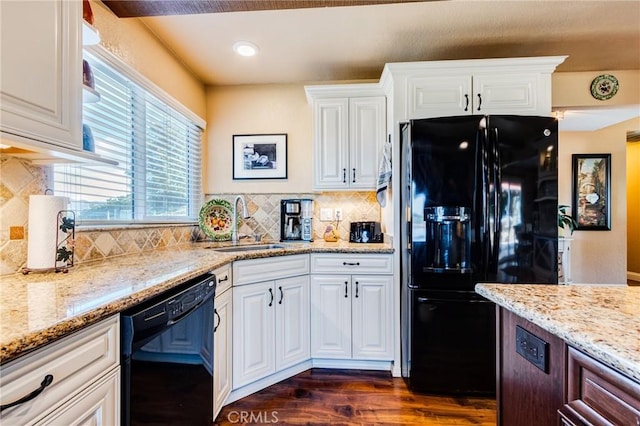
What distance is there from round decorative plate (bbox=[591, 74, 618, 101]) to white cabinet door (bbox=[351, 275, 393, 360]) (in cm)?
249

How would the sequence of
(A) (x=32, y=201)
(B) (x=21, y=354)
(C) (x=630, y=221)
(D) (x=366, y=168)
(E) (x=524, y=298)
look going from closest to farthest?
1. (B) (x=21, y=354)
2. (E) (x=524, y=298)
3. (A) (x=32, y=201)
4. (D) (x=366, y=168)
5. (C) (x=630, y=221)

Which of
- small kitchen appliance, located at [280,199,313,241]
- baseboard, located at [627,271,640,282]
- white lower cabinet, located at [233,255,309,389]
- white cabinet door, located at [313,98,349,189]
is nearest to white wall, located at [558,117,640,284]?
baseboard, located at [627,271,640,282]

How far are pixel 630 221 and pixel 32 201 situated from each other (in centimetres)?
800

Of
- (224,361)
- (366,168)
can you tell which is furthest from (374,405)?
(366,168)

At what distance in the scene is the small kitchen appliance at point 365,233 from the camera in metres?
2.72

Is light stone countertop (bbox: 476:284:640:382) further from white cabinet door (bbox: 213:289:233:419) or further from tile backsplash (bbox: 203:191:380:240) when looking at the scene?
tile backsplash (bbox: 203:191:380:240)

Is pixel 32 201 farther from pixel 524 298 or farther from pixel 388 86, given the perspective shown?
pixel 388 86

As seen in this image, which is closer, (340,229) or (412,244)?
(412,244)

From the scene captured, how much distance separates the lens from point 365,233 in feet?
8.96

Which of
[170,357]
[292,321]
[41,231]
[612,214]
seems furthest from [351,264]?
[612,214]

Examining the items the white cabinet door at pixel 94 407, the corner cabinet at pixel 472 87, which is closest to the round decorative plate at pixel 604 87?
the corner cabinet at pixel 472 87

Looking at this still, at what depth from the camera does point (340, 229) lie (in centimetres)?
292

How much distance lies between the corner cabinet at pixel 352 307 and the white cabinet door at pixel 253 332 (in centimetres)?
38

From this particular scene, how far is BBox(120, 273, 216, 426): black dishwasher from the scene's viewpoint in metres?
0.99
